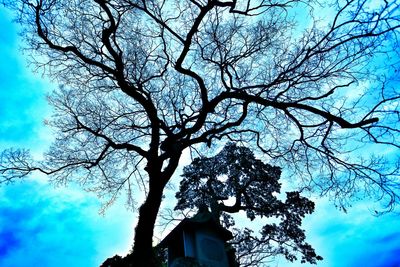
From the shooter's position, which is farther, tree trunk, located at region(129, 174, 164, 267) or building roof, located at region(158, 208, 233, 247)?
building roof, located at region(158, 208, 233, 247)

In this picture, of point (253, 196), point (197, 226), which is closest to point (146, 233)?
point (197, 226)

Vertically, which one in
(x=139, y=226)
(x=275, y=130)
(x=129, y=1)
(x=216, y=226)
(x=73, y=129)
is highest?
(x=129, y=1)

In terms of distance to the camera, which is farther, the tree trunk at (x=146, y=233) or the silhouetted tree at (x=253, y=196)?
the silhouetted tree at (x=253, y=196)

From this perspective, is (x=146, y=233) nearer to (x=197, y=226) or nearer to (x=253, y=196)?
(x=197, y=226)

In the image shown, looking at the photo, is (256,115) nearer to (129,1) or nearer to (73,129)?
(129,1)

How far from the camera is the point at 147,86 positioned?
1004 cm

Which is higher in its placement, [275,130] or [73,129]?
[73,129]

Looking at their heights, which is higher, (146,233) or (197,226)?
(197,226)

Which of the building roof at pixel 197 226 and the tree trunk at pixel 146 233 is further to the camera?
the building roof at pixel 197 226

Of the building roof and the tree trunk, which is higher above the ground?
the building roof

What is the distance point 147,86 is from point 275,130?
210 inches

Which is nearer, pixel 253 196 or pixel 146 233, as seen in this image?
pixel 146 233

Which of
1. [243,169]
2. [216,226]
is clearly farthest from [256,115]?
[243,169]

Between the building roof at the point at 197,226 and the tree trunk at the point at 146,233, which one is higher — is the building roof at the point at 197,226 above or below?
above
